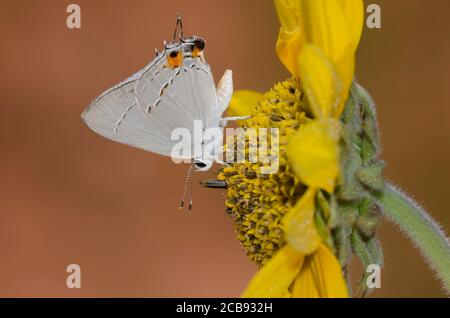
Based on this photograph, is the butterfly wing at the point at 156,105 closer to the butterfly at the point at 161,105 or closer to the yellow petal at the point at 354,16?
the butterfly at the point at 161,105

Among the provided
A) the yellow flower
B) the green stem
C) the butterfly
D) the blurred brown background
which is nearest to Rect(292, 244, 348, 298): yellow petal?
the yellow flower

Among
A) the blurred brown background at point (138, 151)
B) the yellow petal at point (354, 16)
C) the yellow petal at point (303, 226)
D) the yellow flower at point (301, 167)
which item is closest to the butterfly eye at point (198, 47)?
the yellow flower at point (301, 167)

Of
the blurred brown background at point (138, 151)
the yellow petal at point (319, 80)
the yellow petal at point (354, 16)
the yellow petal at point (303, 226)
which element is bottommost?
the yellow petal at point (303, 226)

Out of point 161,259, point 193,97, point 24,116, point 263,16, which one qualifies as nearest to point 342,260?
point 193,97

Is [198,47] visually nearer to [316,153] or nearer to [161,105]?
[161,105]

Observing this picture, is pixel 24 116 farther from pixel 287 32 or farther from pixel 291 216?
pixel 291 216

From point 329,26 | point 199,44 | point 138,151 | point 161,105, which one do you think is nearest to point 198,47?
point 199,44
